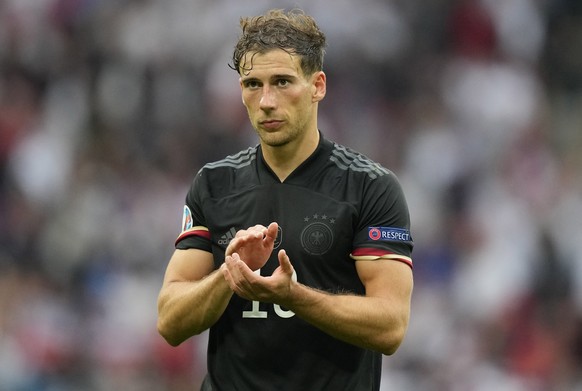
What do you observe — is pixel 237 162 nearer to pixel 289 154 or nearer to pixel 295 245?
pixel 289 154

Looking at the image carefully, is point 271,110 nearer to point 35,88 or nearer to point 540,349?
point 540,349

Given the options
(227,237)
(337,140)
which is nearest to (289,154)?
(227,237)

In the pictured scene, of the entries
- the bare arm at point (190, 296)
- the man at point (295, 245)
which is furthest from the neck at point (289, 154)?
the bare arm at point (190, 296)

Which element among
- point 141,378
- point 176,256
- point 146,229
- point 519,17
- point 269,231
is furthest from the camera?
point 519,17

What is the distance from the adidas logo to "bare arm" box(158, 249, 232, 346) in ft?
0.36

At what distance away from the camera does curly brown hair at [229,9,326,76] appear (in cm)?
465

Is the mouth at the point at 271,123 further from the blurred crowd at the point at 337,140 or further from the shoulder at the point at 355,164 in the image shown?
the blurred crowd at the point at 337,140

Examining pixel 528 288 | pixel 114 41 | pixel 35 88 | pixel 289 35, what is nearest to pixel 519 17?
pixel 528 288

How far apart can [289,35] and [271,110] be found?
0.35 m

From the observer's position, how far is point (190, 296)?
453 centimetres

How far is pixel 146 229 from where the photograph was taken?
10391mm

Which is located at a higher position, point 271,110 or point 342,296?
point 271,110

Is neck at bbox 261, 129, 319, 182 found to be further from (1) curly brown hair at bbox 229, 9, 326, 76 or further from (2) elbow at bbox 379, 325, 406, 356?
(2) elbow at bbox 379, 325, 406, 356

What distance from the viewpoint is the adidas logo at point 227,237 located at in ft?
15.5
